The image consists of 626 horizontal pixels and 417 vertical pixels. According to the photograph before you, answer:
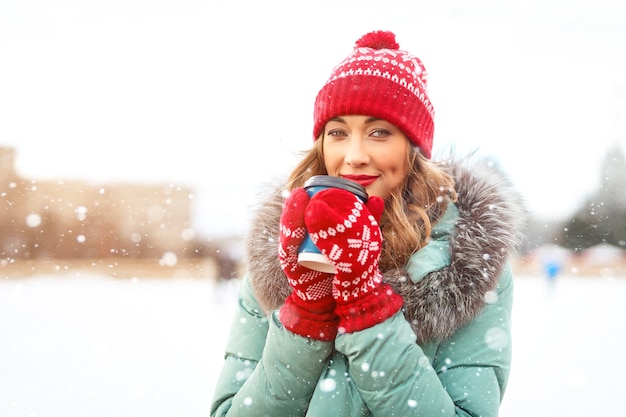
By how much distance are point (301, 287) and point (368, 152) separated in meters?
0.39

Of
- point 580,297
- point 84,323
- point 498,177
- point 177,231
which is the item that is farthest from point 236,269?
point 498,177

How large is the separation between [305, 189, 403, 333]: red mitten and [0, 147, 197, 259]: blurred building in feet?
44.0

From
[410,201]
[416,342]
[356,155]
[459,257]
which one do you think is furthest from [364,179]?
[416,342]

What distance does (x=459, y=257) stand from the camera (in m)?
1.29

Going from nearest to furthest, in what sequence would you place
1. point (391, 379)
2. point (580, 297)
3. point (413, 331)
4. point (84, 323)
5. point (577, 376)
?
point (391, 379)
point (413, 331)
point (577, 376)
point (84, 323)
point (580, 297)

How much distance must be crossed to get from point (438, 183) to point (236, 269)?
9220mm

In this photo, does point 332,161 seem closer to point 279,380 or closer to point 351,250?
point 351,250

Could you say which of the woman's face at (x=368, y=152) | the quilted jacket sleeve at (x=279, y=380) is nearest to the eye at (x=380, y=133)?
the woman's face at (x=368, y=152)

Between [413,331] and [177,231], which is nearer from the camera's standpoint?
[413,331]

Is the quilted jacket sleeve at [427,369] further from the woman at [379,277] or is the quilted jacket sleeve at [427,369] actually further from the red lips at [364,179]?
the red lips at [364,179]

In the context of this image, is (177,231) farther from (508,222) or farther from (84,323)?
(508,222)

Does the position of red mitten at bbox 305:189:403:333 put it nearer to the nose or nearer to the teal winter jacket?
the teal winter jacket

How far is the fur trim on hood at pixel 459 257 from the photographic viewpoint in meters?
1.24

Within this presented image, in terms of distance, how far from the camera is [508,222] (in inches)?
53.7
